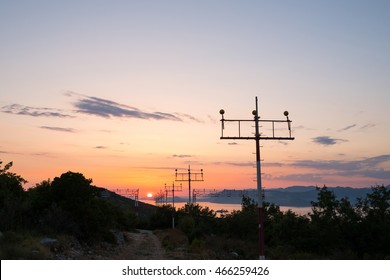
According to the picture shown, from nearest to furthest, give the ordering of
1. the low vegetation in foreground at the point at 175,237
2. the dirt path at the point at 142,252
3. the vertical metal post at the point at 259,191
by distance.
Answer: the vertical metal post at the point at 259,191 → the low vegetation in foreground at the point at 175,237 → the dirt path at the point at 142,252

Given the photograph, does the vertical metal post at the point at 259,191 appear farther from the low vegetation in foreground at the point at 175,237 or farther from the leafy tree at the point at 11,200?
the leafy tree at the point at 11,200

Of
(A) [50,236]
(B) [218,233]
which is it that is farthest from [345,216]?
(A) [50,236]

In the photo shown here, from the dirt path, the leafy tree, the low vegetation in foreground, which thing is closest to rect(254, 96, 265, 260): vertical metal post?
the low vegetation in foreground

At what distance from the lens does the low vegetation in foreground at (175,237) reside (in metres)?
24.0

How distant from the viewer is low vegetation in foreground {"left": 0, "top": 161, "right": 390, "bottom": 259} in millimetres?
23953

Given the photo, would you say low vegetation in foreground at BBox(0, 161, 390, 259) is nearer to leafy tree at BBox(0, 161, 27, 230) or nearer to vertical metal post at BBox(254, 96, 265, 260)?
leafy tree at BBox(0, 161, 27, 230)

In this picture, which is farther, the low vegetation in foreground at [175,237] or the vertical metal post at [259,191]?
the low vegetation in foreground at [175,237]

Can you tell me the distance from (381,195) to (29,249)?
2846 centimetres

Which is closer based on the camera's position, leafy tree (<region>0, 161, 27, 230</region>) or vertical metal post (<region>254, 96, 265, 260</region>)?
vertical metal post (<region>254, 96, 265, 260</region>)

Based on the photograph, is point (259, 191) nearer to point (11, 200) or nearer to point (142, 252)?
point (142, 252)

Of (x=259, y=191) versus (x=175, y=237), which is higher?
(x=259, y=191)

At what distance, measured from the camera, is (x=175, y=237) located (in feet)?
135

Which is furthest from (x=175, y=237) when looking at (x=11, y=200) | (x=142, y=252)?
(x=11, y=200)

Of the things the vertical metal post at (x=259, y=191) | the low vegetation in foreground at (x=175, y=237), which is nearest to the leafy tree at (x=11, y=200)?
the low vegetation in foreground at (x=175, y=237)
